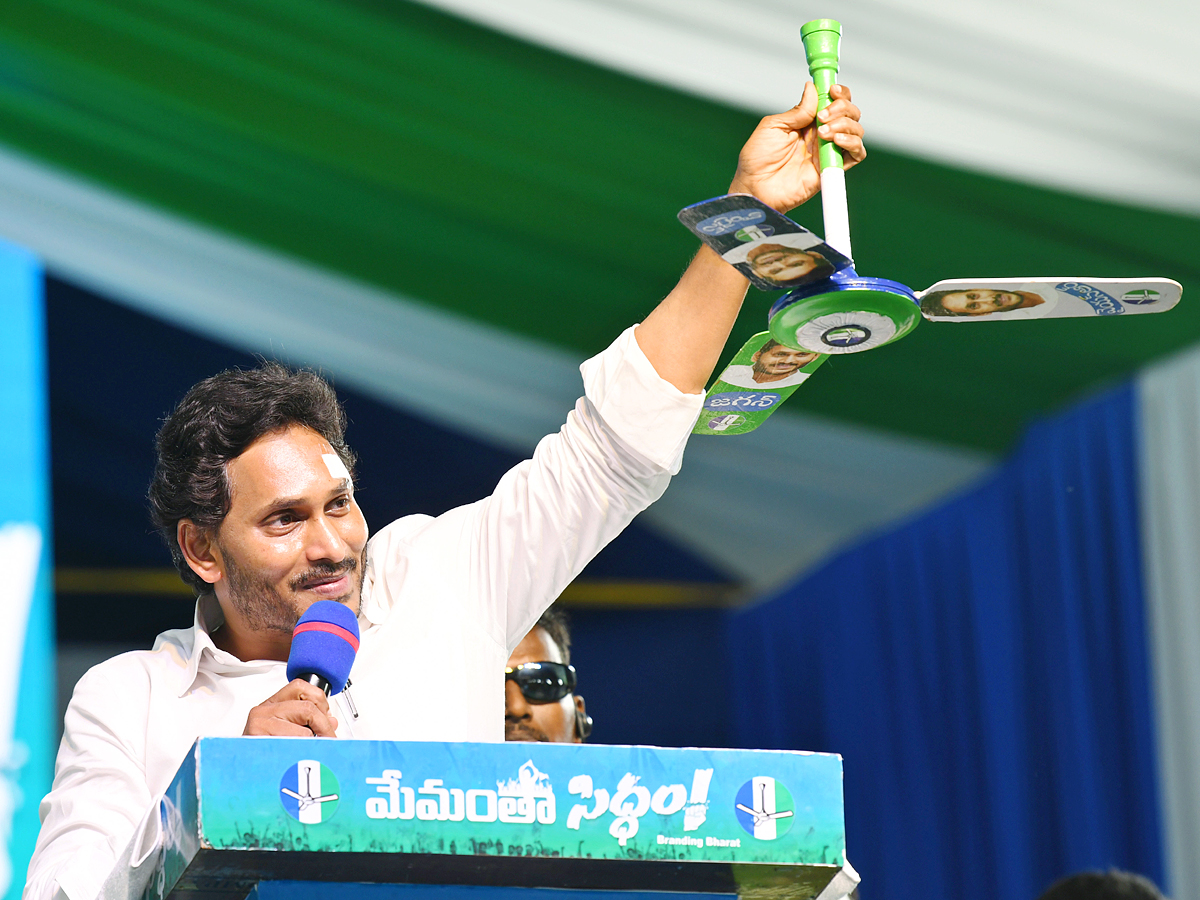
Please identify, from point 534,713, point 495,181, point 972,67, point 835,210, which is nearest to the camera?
point 835,210

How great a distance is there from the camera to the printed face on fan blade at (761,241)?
1.25m

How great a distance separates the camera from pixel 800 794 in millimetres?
1054

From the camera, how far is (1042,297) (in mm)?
1491

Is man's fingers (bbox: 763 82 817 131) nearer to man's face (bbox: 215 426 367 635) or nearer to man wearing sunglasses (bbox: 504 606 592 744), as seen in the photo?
man's face (bbox: 215 426 367 635)

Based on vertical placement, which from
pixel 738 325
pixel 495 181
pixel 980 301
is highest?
pixel 495 181

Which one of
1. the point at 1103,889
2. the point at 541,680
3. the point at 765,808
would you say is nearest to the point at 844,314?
the point at 765,808

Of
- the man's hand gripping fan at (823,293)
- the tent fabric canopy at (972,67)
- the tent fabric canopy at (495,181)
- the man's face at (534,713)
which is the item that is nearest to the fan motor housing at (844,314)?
the man's hand gripping fan at (823,293)

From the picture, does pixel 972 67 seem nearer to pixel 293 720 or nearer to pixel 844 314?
pixel 844 314

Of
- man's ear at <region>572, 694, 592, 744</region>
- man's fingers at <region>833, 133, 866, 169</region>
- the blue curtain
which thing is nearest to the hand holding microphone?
man's fingers at <region>833, 133, 866, 169</region>

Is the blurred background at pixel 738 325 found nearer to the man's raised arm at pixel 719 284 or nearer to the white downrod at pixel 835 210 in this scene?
the man's raised arm at pixel 719 284

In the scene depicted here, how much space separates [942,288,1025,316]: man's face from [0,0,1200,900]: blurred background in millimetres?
1672

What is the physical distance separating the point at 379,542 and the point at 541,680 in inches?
39.3

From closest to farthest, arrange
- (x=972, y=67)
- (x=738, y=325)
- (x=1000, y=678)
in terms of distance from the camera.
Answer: (x=972, y=67) → (x=738, y=325) → (x=1000, y=678)

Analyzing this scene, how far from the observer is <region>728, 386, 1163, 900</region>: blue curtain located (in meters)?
4.48
